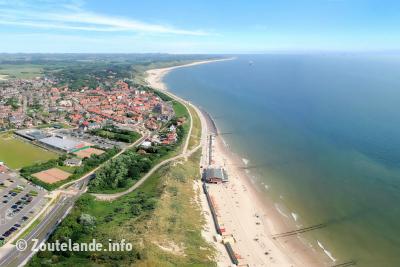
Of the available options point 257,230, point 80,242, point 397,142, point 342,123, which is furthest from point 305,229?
point 342,123

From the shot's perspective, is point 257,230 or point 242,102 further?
point 242,102

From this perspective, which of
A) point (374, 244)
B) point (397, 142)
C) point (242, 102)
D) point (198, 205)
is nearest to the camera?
point (374, 244)

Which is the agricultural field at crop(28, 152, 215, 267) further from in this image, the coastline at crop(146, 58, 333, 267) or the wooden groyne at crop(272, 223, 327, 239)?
the wooden groyne at crop(272, 223, 327, 239)

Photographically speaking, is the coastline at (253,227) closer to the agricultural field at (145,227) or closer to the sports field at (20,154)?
the agricultural field at (145,227)

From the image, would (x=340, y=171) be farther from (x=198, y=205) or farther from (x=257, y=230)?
(x=198, y=205)

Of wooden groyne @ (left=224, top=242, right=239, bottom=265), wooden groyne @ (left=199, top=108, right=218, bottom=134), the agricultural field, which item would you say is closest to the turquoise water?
wooden groyne @ (left=199, top=108, right=218, bottom=134)

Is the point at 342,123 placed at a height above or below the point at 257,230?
above
